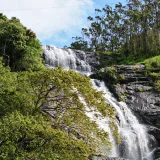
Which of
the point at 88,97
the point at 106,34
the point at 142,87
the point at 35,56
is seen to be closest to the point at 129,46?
the point at 106,34

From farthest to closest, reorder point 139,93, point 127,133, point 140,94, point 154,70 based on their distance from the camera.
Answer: point 154,70 < point 139,93 < point 140,94 < point 127,133

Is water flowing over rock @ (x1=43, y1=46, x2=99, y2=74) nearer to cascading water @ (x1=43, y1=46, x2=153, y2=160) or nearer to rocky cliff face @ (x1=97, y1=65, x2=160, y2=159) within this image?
rocky cliff face @ (x1=97, y1=65, x2=160, y2=159)

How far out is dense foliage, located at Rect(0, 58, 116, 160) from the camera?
447 inches

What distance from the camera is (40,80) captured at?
13414mm

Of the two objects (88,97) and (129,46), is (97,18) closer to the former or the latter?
(129,46)

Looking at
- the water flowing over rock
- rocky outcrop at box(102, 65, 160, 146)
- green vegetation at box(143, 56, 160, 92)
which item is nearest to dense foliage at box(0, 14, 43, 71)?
rocky outcrop at box(102, 65, 160, 146)

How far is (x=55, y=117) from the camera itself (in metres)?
13.5

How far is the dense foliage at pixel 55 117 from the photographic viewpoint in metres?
11.4

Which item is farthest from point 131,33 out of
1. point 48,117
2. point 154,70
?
point 48,117

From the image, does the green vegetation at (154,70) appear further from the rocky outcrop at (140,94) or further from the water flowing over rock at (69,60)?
the water flowing over rock at (69,60)

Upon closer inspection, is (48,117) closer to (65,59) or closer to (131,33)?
(65,59)

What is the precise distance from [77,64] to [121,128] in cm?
1662

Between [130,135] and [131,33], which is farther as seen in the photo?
[131,33]

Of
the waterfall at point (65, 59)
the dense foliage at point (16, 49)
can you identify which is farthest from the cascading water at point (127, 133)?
the waterfall at point (65, 59)
